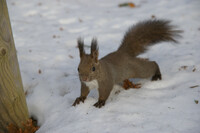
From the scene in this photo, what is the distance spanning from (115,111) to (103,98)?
0.22 m

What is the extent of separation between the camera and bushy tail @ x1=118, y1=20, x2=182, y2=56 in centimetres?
297

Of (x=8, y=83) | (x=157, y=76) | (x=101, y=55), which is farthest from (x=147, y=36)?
(x=8, y=83)

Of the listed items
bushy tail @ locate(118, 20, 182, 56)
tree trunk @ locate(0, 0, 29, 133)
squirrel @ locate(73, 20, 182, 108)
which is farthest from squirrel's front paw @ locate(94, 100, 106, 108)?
bushy tail @ locate(118, 20, 182, 56)

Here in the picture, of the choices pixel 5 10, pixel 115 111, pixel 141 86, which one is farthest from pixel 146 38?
pixel 5 10

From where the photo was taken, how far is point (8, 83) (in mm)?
1974

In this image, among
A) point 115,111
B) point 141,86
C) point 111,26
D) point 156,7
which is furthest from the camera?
point 156,7

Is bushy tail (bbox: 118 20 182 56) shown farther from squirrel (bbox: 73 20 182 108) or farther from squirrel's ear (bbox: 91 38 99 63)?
squirrel's ear (bbox: 91 38 99 63)

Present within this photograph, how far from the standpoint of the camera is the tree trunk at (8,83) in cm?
179

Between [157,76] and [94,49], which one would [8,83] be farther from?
[157,76]

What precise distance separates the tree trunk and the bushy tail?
4.65 feet

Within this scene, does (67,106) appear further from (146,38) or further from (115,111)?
(146,38)

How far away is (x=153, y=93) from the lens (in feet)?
8.53

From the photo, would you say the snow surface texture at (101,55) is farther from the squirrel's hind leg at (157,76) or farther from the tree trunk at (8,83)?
the tree trunk at (8,83)

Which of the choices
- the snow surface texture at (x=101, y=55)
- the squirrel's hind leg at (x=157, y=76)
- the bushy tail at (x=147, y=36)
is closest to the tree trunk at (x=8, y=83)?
the snow surface texture at (x=101, y=55)
